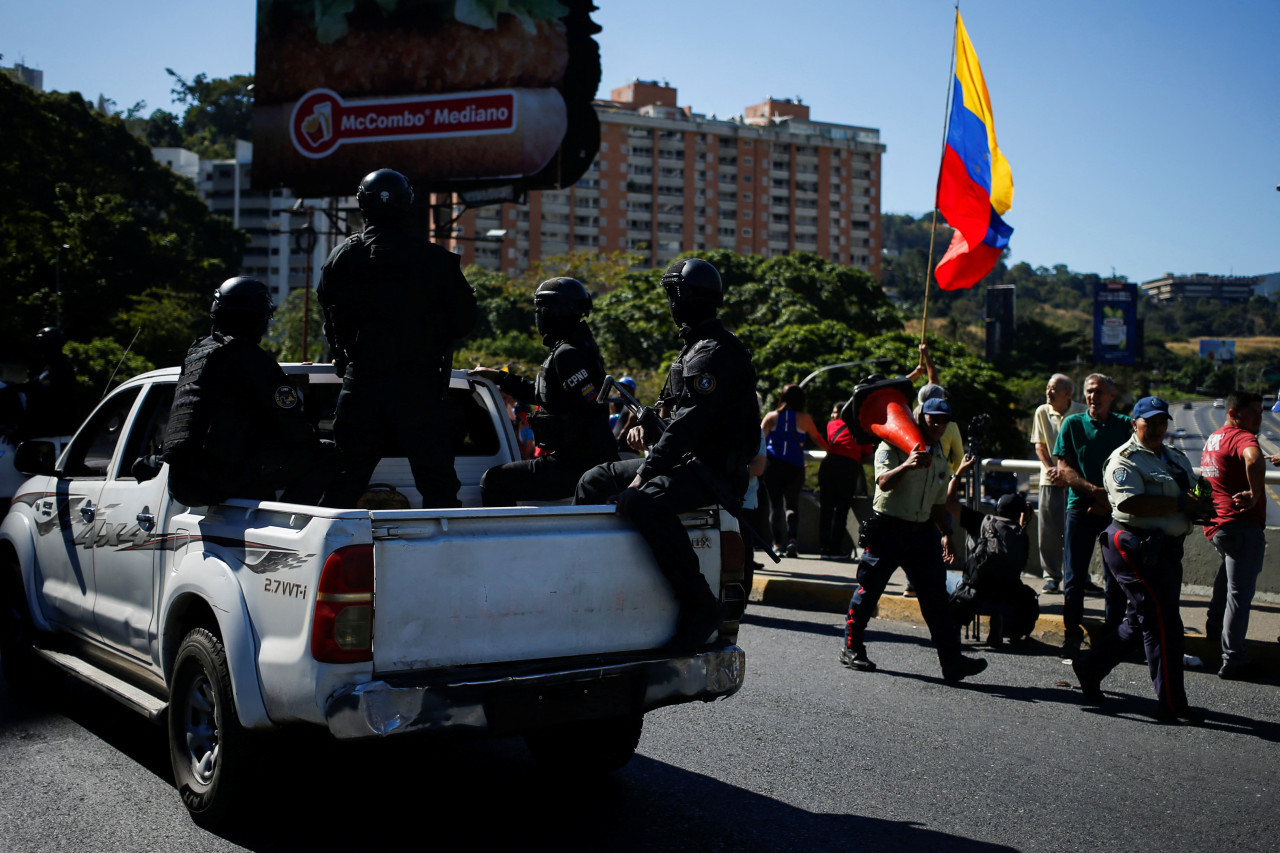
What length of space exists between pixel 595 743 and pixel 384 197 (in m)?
2.43

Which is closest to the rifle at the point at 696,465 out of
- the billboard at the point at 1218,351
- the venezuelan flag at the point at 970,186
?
the venezuelan flag at the point at 970,186

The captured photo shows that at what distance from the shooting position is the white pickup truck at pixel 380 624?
3500 millimetres

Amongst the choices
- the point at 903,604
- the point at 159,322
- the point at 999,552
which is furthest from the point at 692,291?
the point at 159,322

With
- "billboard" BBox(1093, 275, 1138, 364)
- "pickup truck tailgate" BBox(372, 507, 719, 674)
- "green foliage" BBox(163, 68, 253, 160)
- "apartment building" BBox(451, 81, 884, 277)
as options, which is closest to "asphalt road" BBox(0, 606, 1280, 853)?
"pickup truck tailgate" BBox(372, 507, 719, 674)

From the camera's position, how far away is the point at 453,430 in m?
5.43

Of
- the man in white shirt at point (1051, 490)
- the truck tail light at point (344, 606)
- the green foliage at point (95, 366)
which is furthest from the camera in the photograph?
the green foliage at point (95, 366)

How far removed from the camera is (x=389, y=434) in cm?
476

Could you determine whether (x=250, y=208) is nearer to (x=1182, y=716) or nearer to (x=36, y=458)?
(x=36, y=458)

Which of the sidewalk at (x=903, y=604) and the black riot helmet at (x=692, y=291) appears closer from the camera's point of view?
the black riot helmet at (x=692, y=291)

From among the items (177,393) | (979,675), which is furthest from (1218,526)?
(177,393)

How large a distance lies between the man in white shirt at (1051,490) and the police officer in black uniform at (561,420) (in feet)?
16.6

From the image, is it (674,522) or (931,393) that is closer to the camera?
(674,522)

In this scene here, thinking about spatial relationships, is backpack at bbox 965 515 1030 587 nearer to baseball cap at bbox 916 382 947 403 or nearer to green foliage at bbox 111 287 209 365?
baseball cap at bbox 916 382 947 403

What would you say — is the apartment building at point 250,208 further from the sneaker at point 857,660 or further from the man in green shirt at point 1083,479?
the sneaker at point 857,660
